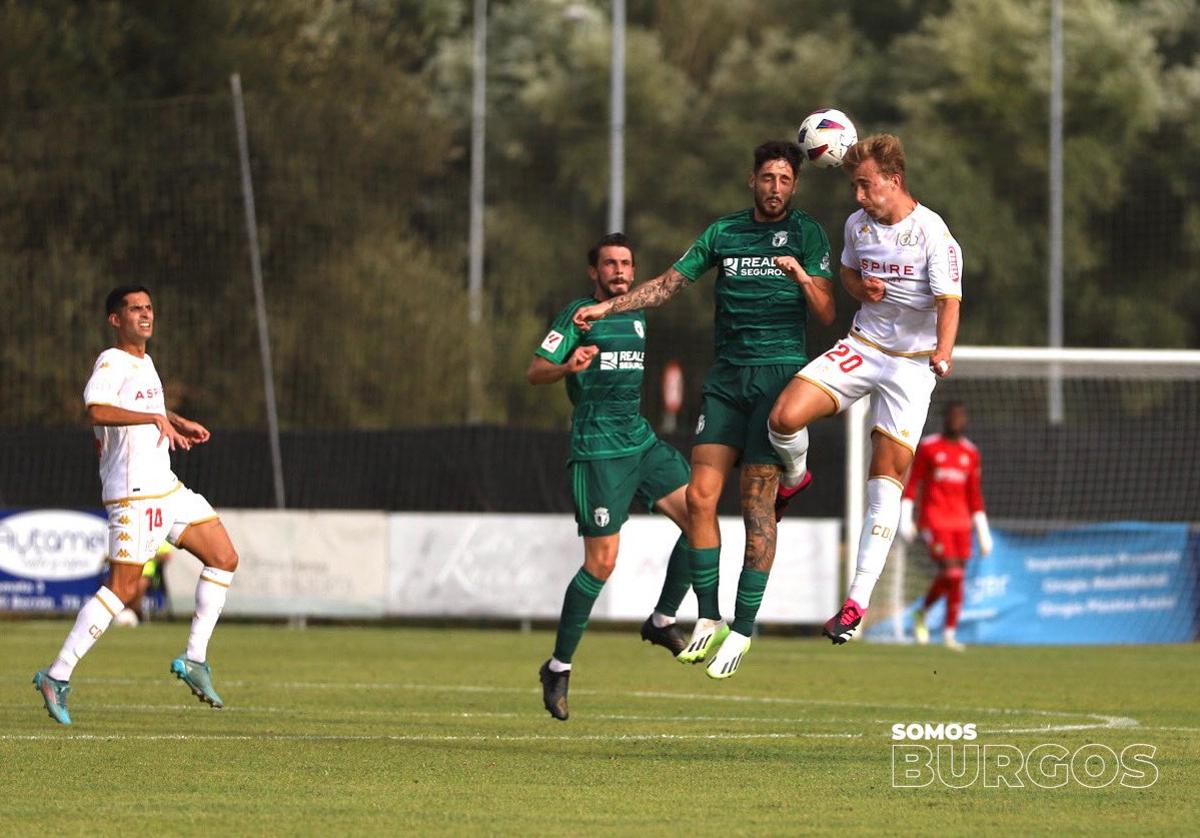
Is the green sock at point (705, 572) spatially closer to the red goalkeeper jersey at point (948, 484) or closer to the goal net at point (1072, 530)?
the red goalkeeper jersey at point (948, 484)

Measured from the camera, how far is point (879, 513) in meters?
10.7

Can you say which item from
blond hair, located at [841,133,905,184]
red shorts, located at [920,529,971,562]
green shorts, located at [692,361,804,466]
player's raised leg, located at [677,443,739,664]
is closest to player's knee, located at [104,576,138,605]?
player's raised leg, located at [677,443,739,664]

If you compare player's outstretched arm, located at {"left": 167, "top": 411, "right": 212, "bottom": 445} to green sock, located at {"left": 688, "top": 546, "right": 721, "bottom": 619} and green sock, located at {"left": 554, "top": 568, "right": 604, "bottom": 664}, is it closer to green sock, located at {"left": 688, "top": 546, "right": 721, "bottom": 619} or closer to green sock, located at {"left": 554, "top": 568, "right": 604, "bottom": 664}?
green sock, located at {"left": 554, "top": 568, "right": 604, "bottom": 664}

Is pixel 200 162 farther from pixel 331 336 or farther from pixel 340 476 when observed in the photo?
pixel 340 476

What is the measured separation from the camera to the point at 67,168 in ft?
91.3

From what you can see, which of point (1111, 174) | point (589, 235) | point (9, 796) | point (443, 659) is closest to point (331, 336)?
point (443, 659)

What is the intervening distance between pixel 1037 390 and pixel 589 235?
43.5 ft

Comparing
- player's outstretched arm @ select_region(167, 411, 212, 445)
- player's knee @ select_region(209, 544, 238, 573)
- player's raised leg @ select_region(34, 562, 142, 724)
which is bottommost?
player's raised leg @ select_region(34, 562, 142, 724)

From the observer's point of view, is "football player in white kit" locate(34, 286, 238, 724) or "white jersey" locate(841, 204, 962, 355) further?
"football player in white kit" locate(34, 286, 238, 724)

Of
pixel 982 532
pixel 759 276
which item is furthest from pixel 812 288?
pixel 982 532

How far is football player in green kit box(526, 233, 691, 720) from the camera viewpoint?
11.6 m

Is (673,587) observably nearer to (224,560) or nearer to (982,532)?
(224,560)

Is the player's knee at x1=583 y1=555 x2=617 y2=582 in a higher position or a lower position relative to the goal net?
higher

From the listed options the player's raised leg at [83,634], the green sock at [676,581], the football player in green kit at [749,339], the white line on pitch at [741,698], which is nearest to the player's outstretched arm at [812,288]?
the football player in green kit at [749,339]
